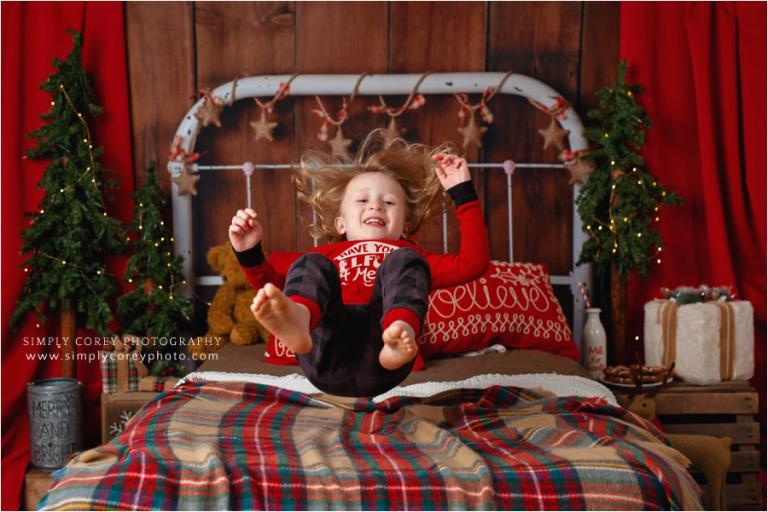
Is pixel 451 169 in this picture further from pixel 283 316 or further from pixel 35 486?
pixel 35 486

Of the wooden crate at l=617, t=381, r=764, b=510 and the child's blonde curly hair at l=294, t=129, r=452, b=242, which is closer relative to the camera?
the child's blonde curly hair at l=294, t=129, r=452, b=242

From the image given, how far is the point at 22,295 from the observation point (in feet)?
9.86

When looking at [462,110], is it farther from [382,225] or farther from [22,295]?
[22,295]

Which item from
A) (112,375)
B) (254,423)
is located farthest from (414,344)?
(112,375)

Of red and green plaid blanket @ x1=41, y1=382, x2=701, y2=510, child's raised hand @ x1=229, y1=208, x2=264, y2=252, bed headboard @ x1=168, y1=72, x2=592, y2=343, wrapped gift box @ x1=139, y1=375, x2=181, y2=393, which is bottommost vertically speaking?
wrapped gift box @ x1=139, y1=375, x2=181, y2=393

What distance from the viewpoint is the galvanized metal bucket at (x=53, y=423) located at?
110 inches

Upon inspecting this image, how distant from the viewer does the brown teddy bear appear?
286 cm

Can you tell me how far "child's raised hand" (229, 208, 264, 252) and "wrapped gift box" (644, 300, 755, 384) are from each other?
159cm

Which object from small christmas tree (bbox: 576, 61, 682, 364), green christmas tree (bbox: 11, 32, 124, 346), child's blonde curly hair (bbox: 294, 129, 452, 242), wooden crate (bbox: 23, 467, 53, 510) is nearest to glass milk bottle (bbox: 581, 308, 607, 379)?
small christmas tree (bbox: 576, 61, 682, 364)

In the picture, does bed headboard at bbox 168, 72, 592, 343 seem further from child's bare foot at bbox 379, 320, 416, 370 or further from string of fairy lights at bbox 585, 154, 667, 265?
child's bare foot at bbox 379, 320, 416, 370

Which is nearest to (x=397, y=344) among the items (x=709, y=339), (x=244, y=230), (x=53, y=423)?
(x=244, y=230)

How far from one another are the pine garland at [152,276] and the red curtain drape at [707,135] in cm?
168

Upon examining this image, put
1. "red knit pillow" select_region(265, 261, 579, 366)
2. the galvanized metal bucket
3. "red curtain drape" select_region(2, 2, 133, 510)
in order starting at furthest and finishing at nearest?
"red curtain drape" select_region(2, 2, 133, 510)
the galvanized metal bucket
"red knit pillow" select_region(265, 261, 579, 366)

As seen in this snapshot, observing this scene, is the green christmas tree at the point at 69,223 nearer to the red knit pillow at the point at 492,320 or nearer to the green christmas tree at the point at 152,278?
the green christmas tree at the point at 152,278
